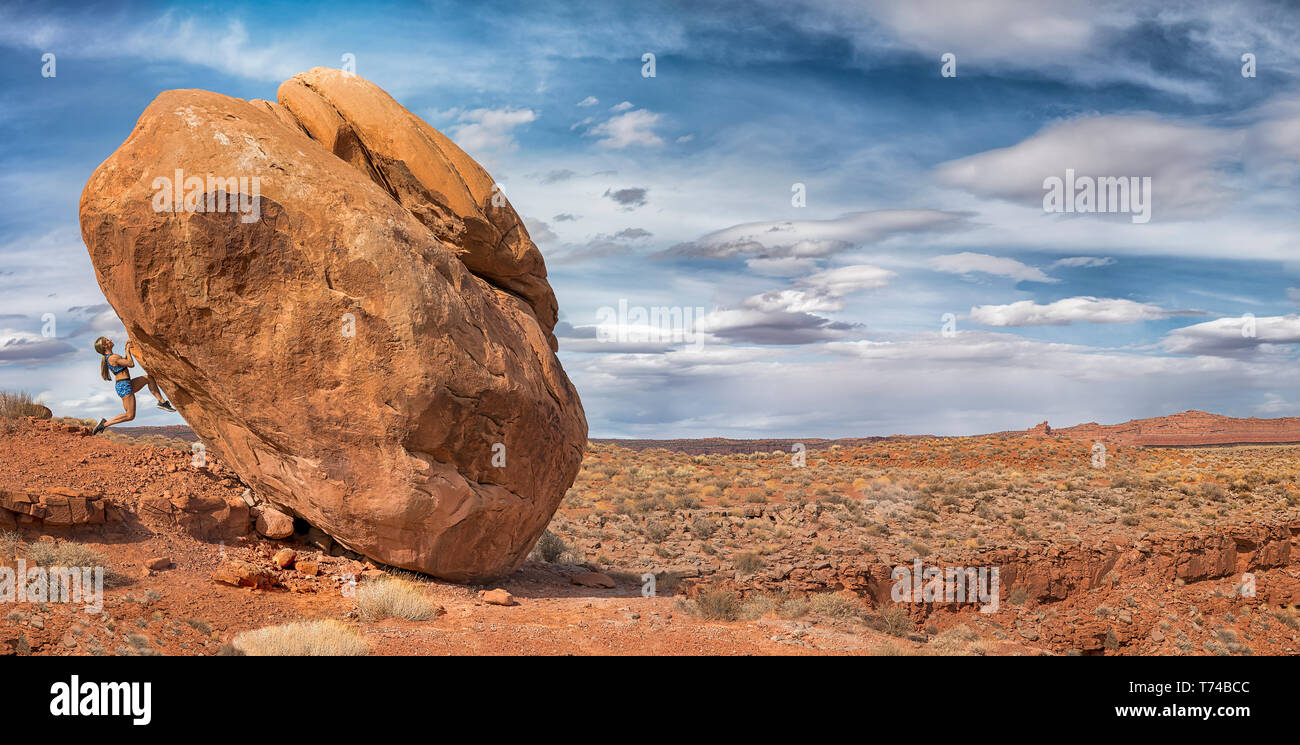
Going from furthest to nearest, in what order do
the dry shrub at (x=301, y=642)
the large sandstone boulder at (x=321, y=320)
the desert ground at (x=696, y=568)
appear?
the large sandstone boulder at (x=321, y=320) → the desert ground at (x=696, y=568) → the dry shrub at (x=301, y=642)

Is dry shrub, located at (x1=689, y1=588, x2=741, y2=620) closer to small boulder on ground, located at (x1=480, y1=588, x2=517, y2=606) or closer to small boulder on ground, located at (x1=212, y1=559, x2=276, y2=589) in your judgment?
small boulder on ground, located at (x1=480, y1=588, x2=517, y2=606)

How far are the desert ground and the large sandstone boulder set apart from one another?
41.4 inches

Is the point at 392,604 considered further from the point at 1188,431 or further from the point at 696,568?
the point at 1188,431

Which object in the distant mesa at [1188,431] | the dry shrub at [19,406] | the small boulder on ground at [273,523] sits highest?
the dry shrub at [19,406]

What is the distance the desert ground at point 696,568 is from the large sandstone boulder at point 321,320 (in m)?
1.05

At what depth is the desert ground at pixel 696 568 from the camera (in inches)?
341

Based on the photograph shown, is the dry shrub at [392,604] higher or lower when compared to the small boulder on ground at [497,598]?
higher

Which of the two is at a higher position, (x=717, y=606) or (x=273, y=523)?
(x=273, y=523)

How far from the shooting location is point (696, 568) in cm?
1562

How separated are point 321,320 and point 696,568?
9263 mm

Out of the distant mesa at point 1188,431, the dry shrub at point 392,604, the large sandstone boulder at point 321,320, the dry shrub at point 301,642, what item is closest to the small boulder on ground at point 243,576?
the large sandstone boulder at point 321,320

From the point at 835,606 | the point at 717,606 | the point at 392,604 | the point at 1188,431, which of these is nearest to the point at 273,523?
the point at 392,604

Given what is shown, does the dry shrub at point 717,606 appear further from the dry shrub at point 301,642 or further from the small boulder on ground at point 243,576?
the small boulder on ground at point 243,576

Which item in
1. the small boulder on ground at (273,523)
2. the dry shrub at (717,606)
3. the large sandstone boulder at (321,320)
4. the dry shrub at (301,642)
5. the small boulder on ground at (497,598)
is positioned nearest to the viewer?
the dry shrub at (301,642)
